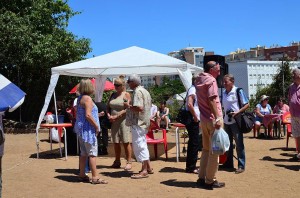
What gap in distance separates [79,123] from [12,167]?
267 centimetres

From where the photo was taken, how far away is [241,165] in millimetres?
7344

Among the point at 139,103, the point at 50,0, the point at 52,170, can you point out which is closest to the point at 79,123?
the point at 139,103

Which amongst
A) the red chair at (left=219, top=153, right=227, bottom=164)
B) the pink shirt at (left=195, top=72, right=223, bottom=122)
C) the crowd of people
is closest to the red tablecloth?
the crowd of people

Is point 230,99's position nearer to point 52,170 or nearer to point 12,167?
point 52,170

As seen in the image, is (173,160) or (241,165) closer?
(241,165)

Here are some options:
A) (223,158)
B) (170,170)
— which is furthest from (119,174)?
(223,158)

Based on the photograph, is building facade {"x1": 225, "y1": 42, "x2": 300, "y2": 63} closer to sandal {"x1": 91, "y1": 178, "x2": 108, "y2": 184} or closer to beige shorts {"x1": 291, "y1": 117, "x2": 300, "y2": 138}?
beige shorts {"x1": 291, "y1": 117, "x2": 300, "y2": 138}

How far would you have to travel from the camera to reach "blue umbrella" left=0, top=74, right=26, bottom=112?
3.96m

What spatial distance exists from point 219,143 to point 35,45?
Result: 15.4 metres

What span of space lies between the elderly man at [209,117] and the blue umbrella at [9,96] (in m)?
2.61

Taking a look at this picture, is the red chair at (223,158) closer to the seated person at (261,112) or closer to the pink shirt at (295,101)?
the pink shirt at (295,101)

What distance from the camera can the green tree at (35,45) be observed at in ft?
61.7

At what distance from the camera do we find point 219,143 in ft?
18.4

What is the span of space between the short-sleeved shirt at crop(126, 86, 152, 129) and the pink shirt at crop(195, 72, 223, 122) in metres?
1.12
